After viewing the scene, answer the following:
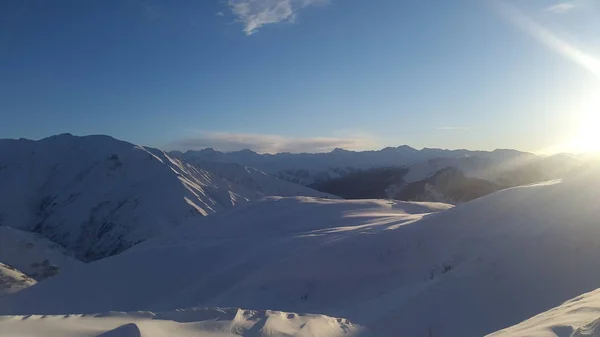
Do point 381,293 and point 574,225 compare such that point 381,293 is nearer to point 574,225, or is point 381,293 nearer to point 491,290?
A: point 491,290

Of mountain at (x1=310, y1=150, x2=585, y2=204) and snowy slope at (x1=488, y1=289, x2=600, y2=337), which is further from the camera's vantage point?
mountain at (x1=310, y1=150, x2=585, y2=204)

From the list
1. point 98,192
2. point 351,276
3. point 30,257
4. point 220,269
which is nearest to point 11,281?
point 30,257

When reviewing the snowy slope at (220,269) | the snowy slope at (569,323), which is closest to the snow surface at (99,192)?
the snowy slope at (220,269)

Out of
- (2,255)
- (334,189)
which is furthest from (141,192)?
(334,189)

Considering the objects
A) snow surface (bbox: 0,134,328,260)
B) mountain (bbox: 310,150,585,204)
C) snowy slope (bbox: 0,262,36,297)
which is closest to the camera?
snowy slope (bbox: 0,262,36,297)

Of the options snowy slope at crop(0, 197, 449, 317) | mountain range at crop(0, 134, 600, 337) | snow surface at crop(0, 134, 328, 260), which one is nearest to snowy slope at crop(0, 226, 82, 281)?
snow surface at crop(0, 134, 328, 260)

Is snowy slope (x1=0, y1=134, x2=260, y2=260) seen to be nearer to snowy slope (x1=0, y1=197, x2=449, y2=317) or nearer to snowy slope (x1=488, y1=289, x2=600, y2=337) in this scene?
snowy slope (x1=0, y1=197, x2=449, y2=317)
